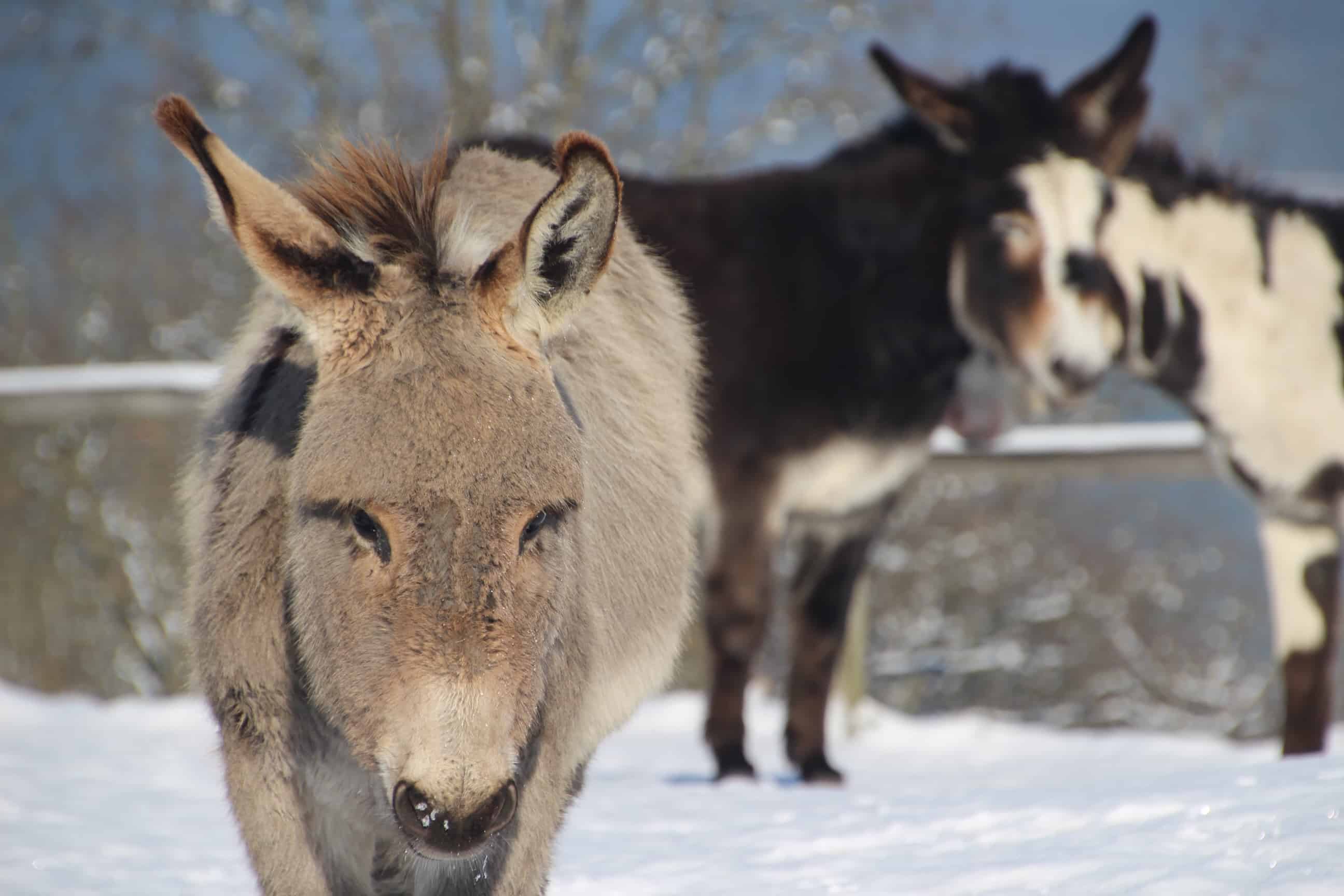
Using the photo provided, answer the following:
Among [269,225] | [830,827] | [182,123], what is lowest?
[830,827]

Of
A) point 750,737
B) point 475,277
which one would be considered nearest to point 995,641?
point 750,737

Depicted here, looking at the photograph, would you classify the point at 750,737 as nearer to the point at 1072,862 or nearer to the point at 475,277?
the point at 1072,862

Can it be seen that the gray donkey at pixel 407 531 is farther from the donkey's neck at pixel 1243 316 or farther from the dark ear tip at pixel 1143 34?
the dark ear tip at pixel 1143 34

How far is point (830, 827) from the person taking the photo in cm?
381

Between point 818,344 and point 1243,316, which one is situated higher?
point 1243,316

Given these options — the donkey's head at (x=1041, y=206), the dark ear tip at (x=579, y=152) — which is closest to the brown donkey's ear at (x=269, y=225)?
the dark ear tip at (x=579, y=152)

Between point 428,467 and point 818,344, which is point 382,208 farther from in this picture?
point 818,344

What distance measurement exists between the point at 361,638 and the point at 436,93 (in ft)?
38.4

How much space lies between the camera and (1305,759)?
3.73 meters

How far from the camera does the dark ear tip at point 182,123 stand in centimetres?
210

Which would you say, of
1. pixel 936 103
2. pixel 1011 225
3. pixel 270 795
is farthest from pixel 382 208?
pixel 936 103

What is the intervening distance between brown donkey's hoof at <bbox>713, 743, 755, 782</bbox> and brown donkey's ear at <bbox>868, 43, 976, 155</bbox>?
2.78 m

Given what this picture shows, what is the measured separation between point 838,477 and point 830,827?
1842 mm

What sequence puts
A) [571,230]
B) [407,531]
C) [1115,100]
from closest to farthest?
[407,531], [571,230], [1115,100]
